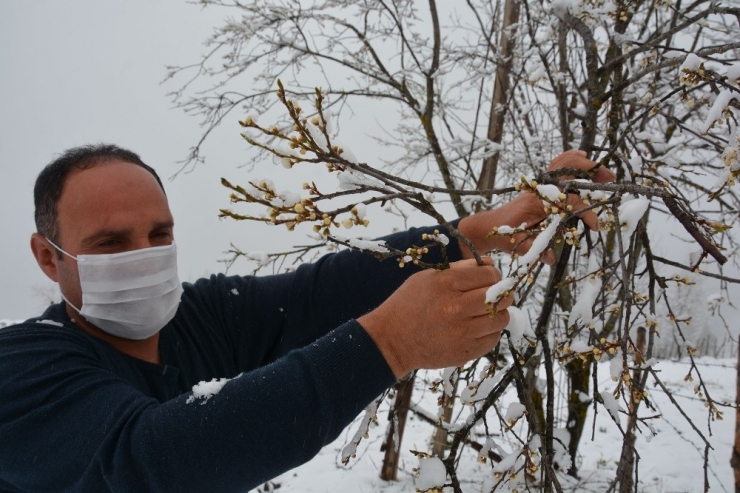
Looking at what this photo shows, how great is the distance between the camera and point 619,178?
169 cm

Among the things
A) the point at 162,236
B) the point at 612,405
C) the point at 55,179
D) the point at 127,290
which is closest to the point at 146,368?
the point at 127,290

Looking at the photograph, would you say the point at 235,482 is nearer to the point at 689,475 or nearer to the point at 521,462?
the point at 521,462

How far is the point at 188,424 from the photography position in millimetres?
956

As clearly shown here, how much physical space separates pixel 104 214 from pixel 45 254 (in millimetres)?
385

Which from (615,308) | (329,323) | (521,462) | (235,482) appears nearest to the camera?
(235,482)

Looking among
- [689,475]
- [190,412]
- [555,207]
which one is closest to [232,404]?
[190,412]

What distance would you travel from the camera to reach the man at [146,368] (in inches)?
37.4

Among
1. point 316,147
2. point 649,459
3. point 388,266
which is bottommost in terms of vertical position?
point 649,459

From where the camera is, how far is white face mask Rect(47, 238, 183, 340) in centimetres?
162

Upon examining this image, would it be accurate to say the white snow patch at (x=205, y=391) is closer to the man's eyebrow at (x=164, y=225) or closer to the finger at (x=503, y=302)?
the finger at (x=503, y=302)

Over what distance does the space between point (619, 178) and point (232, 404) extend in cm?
153

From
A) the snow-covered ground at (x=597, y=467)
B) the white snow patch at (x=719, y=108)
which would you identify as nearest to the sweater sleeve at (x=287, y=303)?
the white snow patch at (x=719, y=108)

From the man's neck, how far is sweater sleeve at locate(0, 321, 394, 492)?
61 cm

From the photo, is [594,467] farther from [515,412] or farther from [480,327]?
[480,327]
